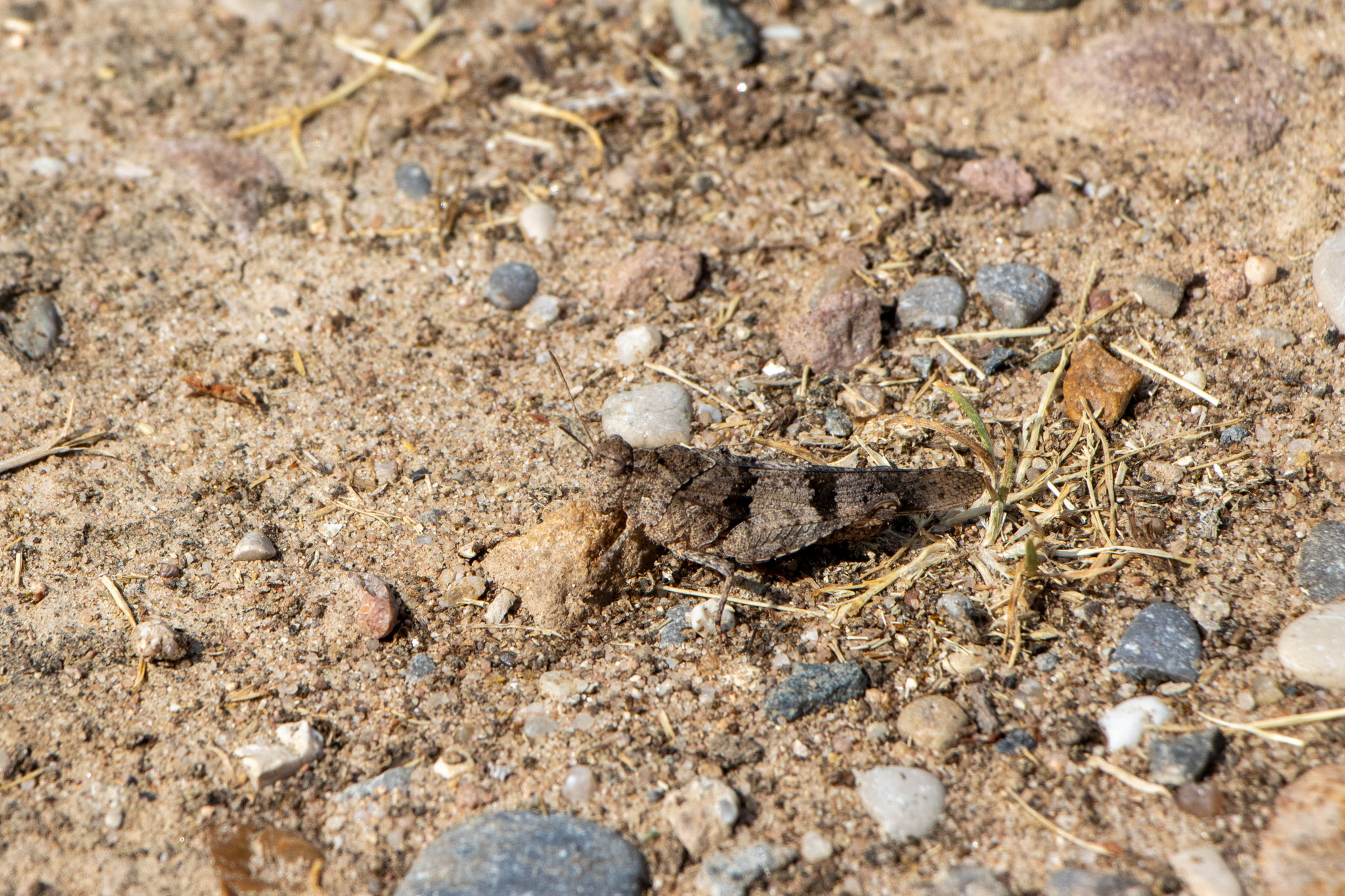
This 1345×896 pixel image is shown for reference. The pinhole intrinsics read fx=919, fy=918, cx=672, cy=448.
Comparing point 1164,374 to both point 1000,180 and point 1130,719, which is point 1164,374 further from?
point 1130,719

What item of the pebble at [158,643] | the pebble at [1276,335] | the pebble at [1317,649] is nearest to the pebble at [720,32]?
the pebble at [1276,335]

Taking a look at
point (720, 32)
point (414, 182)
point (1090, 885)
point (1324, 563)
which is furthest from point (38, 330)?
point (1324, 563)

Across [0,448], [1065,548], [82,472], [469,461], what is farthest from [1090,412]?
[0,448]

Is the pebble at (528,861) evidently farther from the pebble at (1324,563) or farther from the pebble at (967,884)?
the pebble at (1324,563)

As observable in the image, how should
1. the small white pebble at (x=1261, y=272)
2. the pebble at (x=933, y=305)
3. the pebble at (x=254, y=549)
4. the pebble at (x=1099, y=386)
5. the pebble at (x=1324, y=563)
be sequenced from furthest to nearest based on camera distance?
the pebble at (x=933, y=305), the small white pebble at (x=1261, y=272), the pebble at (x=1099, y=386), the pebble at (x=254, y=549), the pebble at (x=1324, y=563)

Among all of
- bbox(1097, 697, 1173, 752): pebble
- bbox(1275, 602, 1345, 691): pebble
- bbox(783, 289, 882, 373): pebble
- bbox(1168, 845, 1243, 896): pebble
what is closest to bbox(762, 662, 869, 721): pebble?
bbox(1097, 697, 1173, 752): pebble

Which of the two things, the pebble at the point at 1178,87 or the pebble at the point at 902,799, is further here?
the pebble at the point at 1178,87
